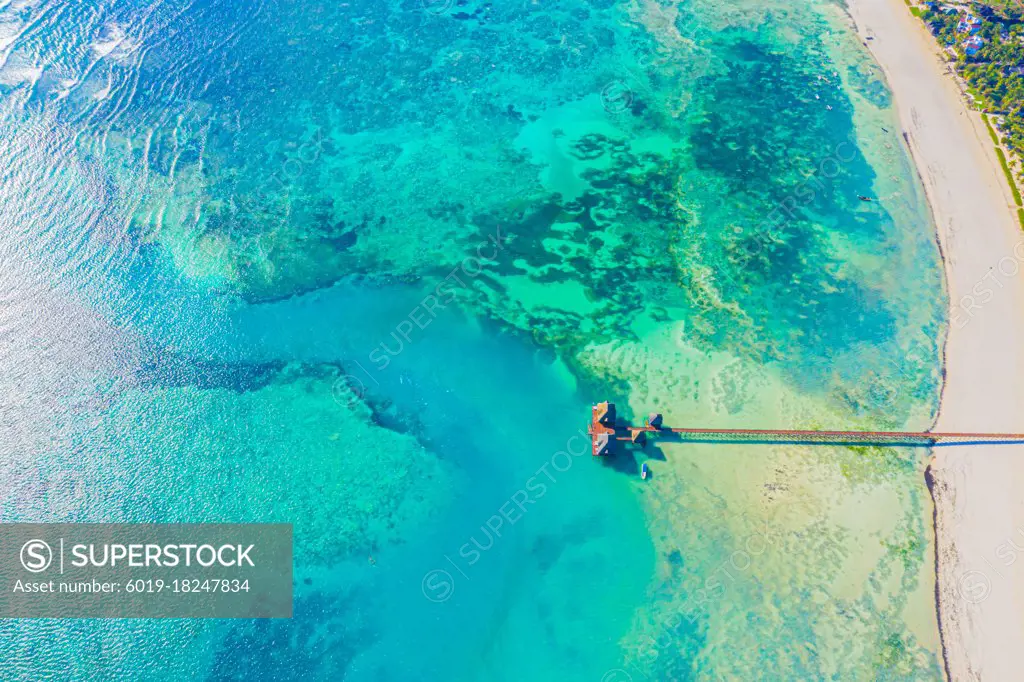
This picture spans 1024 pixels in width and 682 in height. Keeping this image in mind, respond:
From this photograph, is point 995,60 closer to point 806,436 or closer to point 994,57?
point 994,57

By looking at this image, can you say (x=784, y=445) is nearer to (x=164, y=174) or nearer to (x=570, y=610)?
(x=570, y=610)

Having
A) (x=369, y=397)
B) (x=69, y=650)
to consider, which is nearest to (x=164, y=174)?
(x=369, y=397)

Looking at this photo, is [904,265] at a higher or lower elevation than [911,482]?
higher

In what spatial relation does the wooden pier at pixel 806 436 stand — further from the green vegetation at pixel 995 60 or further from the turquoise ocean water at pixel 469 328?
the green vegetation at pixel 995 60

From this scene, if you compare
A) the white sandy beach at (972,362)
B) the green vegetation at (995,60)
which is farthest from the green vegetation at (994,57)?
the white sandy beach at (972,362)

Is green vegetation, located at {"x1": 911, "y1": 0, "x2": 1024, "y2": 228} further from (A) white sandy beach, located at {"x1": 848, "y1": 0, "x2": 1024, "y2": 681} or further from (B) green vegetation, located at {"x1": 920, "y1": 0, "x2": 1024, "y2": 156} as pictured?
(A) white sandy beach, located at {"x1": 848, "y1": 0, "x2": 1024, "y2": 681}
